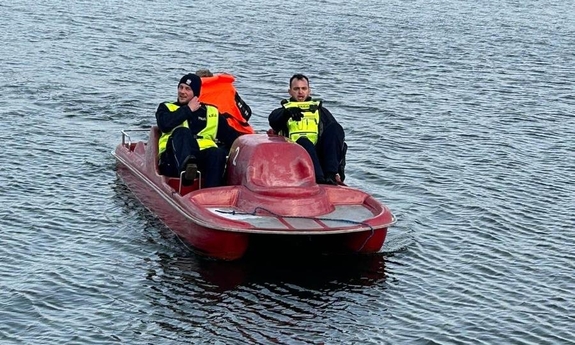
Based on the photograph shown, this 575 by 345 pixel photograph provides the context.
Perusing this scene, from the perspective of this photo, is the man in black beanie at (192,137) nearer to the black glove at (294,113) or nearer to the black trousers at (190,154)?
the black trousers at (190,154)

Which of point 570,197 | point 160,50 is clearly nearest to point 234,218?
point 570,197

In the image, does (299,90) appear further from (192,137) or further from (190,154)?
(190,154)

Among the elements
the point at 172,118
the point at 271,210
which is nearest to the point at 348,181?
the point at 172,118

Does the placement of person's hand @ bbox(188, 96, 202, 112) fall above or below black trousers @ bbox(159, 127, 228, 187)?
above

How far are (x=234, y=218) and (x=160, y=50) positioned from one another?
17.0 metres

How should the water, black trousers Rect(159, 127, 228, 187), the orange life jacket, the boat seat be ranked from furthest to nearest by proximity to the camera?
the orange life jacket, black trousers Rect(159, 127, 228, 187), the boat seat, the water

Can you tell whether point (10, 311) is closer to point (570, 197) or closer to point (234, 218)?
point (234, 218)

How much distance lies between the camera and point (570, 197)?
17109mm

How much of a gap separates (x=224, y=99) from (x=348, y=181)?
237 centimetres

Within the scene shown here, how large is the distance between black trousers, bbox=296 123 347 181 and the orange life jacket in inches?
68.8

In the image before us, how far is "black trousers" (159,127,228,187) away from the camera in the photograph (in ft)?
47.5

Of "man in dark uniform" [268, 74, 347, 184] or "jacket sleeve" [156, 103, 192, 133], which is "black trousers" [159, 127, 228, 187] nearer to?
"jacket sleeve" [156, 103, 192, 133]

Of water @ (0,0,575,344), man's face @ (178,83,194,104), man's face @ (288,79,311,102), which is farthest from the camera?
man's face @ (288,79,311,102)

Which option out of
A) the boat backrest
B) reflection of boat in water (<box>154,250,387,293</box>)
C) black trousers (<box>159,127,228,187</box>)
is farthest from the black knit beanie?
reflection of boat in water (<box>154,250,387,293</box>)
